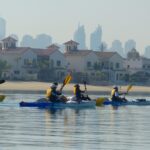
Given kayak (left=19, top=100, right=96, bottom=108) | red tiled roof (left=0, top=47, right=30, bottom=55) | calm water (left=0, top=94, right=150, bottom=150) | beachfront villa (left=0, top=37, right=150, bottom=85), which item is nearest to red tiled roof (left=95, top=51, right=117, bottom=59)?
beachfront villa (left=0, top=37, right=150, bottom=85)

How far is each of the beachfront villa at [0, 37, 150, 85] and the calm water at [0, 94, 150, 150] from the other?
66.9 m

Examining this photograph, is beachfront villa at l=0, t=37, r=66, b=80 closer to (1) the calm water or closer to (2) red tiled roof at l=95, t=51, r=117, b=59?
(2) red tiled roof at l=95, t=51, r=117, b=59

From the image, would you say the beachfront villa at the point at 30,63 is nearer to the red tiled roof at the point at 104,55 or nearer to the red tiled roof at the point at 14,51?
the red tiled roof at the point at 14,51

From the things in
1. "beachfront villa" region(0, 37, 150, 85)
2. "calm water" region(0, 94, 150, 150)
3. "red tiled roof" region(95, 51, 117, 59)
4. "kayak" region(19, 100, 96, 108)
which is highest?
"red tiled roof" region(95, 51, 117, 59)

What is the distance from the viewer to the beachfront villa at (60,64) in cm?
10781

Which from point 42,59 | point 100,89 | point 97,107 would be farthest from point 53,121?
point 42,59

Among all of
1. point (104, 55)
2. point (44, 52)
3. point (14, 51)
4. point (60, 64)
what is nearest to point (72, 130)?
point (14, 51)

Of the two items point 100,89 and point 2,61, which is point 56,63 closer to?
point 2,61

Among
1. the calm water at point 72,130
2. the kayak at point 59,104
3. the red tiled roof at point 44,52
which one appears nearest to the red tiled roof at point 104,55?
the red tiled roof at point 44,52

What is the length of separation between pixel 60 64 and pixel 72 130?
83.9 m

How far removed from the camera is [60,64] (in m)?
112

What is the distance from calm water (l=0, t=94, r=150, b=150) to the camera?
2408cm

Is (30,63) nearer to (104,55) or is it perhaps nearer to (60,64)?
(60,64)

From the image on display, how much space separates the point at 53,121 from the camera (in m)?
32.9
